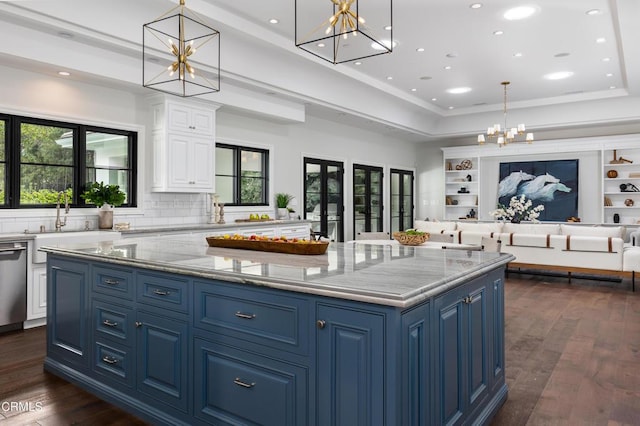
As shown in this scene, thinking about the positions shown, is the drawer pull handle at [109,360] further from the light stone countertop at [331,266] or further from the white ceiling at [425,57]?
the white ceiling at [425,57]

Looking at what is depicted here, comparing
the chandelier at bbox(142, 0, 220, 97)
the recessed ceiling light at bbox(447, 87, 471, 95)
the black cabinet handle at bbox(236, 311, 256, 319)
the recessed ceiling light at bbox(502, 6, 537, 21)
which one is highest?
the recessed ceiling light at bbox(447, 87, 471, 95)

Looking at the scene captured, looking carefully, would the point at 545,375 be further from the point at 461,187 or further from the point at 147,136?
the point at 461,187

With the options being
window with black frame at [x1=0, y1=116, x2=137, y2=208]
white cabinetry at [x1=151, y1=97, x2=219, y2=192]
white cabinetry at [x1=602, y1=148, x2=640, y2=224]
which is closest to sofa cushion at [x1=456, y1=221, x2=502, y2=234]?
white cabinetry at [x1=602, y1=148, x2=640, y2=224]

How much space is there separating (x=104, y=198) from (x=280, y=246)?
3424 millimetres

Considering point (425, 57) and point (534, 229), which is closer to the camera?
point (425, 57)

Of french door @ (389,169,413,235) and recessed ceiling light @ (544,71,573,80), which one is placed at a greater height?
recessed ceiling light @ (544,71,573,80)

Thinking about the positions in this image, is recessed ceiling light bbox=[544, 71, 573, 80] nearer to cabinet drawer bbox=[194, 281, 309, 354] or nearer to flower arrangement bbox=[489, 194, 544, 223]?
flower arrangement bbox=[489, 194, 544, 223]

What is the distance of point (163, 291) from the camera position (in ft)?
9.21

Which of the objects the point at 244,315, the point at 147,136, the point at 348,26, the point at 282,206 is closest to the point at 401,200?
the point at 282,206

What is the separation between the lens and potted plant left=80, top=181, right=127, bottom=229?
572 cm

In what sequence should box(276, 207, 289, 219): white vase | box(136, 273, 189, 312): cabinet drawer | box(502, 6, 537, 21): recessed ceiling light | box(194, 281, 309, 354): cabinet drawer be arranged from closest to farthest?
box(194, 281, 309, 354): cabinet drawer → box(136, 273, 189, 312): cabinet drawer → box(502, 6, 537, 21): recessed ceiling light → box(276, 207, 289, 219): white vase

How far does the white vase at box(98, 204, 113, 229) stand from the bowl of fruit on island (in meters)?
2.75

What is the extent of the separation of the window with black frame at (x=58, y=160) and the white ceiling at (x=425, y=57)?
748 mm

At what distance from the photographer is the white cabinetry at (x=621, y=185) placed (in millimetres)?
10406
